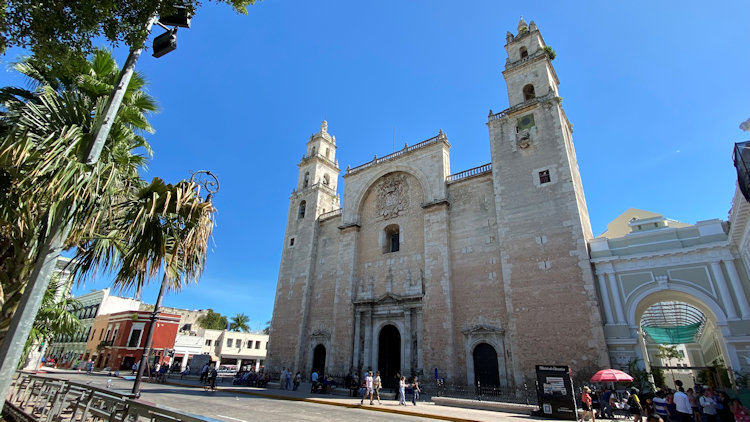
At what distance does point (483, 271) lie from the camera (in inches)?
745

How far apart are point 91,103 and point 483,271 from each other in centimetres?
1715

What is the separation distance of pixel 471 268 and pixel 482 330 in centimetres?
320

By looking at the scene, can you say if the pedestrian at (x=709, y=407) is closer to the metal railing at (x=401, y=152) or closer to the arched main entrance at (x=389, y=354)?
the arched main entrance at (x=389, y=354)

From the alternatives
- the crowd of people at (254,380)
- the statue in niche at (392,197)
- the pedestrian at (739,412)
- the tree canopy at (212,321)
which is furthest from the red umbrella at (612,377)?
the tree canopy at (212,321)

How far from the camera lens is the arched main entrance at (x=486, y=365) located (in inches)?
673

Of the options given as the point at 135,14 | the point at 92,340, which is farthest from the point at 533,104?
the point at 92,340

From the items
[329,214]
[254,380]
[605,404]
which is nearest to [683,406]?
[605,404]

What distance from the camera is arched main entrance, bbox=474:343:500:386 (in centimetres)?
1709

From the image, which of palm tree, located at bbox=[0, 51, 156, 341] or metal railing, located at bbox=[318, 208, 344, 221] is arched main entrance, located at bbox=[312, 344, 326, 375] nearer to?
metal railing, located at bbox=[318, 208, 344, 221]

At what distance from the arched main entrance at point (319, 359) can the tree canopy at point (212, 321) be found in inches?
1421

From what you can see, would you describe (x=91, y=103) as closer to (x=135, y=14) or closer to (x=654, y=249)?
(x=135, y=14)

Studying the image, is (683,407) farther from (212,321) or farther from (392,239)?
(212,321)

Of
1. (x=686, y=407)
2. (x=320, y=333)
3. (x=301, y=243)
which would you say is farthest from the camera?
(x=301, y=243)

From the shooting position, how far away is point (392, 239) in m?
24.5
